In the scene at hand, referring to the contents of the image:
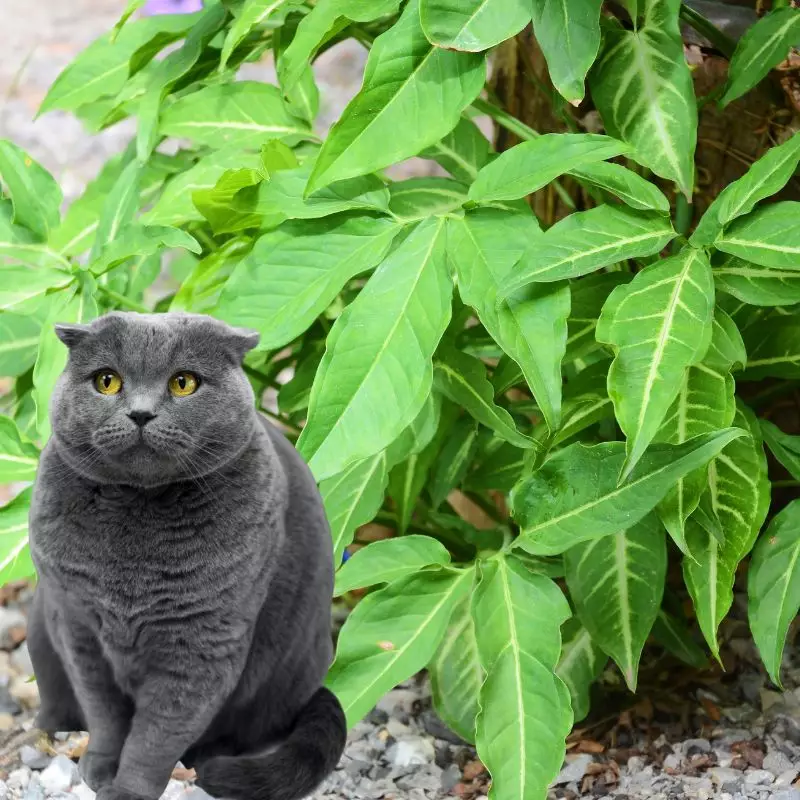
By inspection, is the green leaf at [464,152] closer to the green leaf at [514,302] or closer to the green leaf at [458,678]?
the green leaf at [514,302]

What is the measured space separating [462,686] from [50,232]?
707 millimetres

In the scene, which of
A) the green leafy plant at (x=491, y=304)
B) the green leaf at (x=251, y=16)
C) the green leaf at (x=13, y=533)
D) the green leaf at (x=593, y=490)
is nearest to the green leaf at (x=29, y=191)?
the green leafy plant at (x=491, y=304)

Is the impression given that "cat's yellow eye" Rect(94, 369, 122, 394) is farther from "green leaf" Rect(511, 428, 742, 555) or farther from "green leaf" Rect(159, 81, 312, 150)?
"green leaf" Rect(159, 81, 312, 150)

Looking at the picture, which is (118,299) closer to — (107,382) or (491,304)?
(491,304)

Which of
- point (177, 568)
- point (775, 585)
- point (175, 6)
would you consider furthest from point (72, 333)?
point (175, 6)

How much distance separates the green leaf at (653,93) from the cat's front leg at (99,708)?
29.7 inches

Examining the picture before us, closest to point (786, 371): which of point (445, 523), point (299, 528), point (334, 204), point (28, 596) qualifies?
point (445, 523)

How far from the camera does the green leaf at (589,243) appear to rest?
0.90 metres

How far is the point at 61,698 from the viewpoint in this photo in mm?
612

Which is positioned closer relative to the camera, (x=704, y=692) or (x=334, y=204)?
(x=334, y=204)

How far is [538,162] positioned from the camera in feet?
3.19

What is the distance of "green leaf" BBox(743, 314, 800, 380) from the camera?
4.05 ft

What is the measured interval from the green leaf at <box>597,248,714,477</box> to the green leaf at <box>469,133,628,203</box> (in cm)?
12

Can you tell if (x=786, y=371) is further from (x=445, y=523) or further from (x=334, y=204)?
(x=334, y=204)
